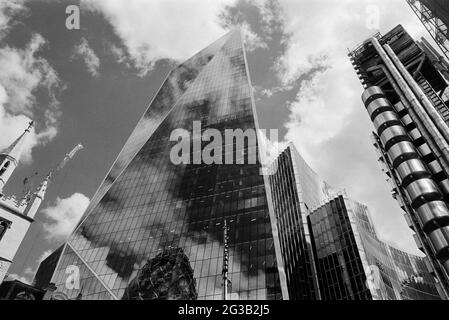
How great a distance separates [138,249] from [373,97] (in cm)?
5950

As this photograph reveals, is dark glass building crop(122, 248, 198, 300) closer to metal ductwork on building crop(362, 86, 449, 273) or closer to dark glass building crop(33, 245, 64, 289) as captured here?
dark glass building crop(33, 245, 64, 289)

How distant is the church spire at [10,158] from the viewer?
114 ft

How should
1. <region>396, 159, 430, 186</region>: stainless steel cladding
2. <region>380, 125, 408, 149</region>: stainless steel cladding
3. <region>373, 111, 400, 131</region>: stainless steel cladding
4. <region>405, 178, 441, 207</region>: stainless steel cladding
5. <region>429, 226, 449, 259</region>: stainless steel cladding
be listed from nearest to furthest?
1. <region>429, 226, 449, 259</region>: stainless steel cladding
2. <region>405, 178, 441, 207</region>: stainless steel cladding
3. <region>396, 159, 430, 186</region>: stainless steel cladding
4. <region>380, 125, 408, 149</region>: stainless steel cladding
5. <region>373, 111, 400, 131</region>: stainless steel cladding

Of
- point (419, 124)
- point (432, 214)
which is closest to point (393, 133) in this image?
point (419, 124)

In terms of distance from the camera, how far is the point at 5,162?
115 feet

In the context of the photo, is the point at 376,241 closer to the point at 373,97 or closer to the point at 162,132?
the point at 373,97

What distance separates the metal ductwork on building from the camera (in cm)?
4178

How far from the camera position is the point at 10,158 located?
1409 inches

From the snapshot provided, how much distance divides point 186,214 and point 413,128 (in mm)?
51276

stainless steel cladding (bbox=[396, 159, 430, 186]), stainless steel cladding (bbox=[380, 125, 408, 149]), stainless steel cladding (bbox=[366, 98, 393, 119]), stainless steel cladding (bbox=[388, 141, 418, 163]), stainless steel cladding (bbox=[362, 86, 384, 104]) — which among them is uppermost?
stainless steel cladding (bbox=[362, 86, 384, 104])

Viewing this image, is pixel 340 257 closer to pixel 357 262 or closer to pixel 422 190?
pixel 357 262

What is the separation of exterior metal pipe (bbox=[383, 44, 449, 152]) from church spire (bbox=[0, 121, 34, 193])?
54478mm

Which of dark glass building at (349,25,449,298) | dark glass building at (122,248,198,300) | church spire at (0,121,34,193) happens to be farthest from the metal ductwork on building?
church spire at (0,121,34,193)
